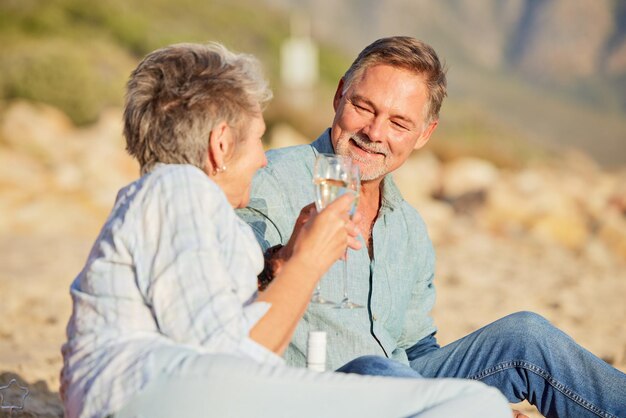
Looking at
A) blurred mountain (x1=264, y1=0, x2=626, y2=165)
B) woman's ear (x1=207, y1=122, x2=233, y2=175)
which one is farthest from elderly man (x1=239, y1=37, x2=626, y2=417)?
blurred mountain (x1=264, y1=0, x2=626, y2=165)

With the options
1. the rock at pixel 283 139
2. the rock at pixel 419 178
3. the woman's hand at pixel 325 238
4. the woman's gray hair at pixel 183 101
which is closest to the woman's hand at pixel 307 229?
the woman's hand at pixel 325 238

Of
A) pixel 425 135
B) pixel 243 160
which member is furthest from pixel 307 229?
pixel 425 135

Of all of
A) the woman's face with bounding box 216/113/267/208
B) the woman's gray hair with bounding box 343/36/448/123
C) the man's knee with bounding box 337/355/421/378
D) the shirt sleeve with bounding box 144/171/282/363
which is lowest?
the man's knee with bounding box 337/355/421/378

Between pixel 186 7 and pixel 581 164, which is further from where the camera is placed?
pixel 186 7

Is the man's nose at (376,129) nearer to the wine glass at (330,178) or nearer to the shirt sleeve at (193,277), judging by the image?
the wine glass at (330,178)

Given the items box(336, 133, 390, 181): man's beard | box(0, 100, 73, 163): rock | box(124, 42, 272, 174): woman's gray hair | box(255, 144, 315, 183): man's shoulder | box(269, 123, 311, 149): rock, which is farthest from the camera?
box(269, 123, 311, 149): rock

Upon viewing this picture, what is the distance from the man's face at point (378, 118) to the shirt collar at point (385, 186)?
0.12 ft

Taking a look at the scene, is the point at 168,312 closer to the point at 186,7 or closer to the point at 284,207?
the point at 284,207

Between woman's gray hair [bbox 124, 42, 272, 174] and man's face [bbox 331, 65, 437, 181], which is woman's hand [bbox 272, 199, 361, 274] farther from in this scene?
man's face [bbox 331, 65, 437, 181]

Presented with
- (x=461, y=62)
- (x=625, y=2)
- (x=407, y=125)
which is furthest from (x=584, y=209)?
(x=625, y=2)

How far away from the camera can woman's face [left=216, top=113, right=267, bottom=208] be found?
101 inches

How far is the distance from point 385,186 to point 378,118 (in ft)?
0.90

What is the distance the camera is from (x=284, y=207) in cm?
353

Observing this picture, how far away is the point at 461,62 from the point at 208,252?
36.9m
